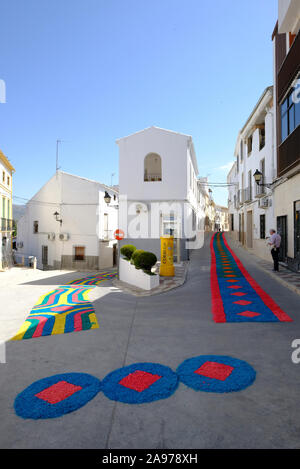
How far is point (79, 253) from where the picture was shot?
24.8 m

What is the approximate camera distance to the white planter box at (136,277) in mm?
10219

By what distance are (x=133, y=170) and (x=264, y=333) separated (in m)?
14.3

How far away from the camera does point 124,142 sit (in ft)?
60.5

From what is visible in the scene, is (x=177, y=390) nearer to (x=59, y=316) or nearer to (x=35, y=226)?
(x=59, y=316)

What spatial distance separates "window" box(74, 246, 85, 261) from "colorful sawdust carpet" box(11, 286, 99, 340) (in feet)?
49.2

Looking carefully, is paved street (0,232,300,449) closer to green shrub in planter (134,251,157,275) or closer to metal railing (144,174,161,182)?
green shrub in planter (134,251,157,275)

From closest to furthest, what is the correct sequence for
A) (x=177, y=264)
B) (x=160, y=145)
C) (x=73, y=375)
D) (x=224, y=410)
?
(x=224, y=410)
(x=73, y=375)
(x=177, y=264)
(x=160, y=145)

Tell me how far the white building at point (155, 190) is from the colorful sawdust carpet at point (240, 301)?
6.14 meters

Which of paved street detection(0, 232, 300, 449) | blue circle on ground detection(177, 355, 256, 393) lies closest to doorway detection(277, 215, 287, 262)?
paved street detection(0, 232, 300, 449)

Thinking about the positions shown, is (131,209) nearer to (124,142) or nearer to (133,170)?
(133,170)

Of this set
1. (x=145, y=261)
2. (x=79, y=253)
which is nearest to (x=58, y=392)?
(x=145, y=261)

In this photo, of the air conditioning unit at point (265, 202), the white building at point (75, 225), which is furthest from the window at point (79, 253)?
the air conditioning unit at point (265, 202)
